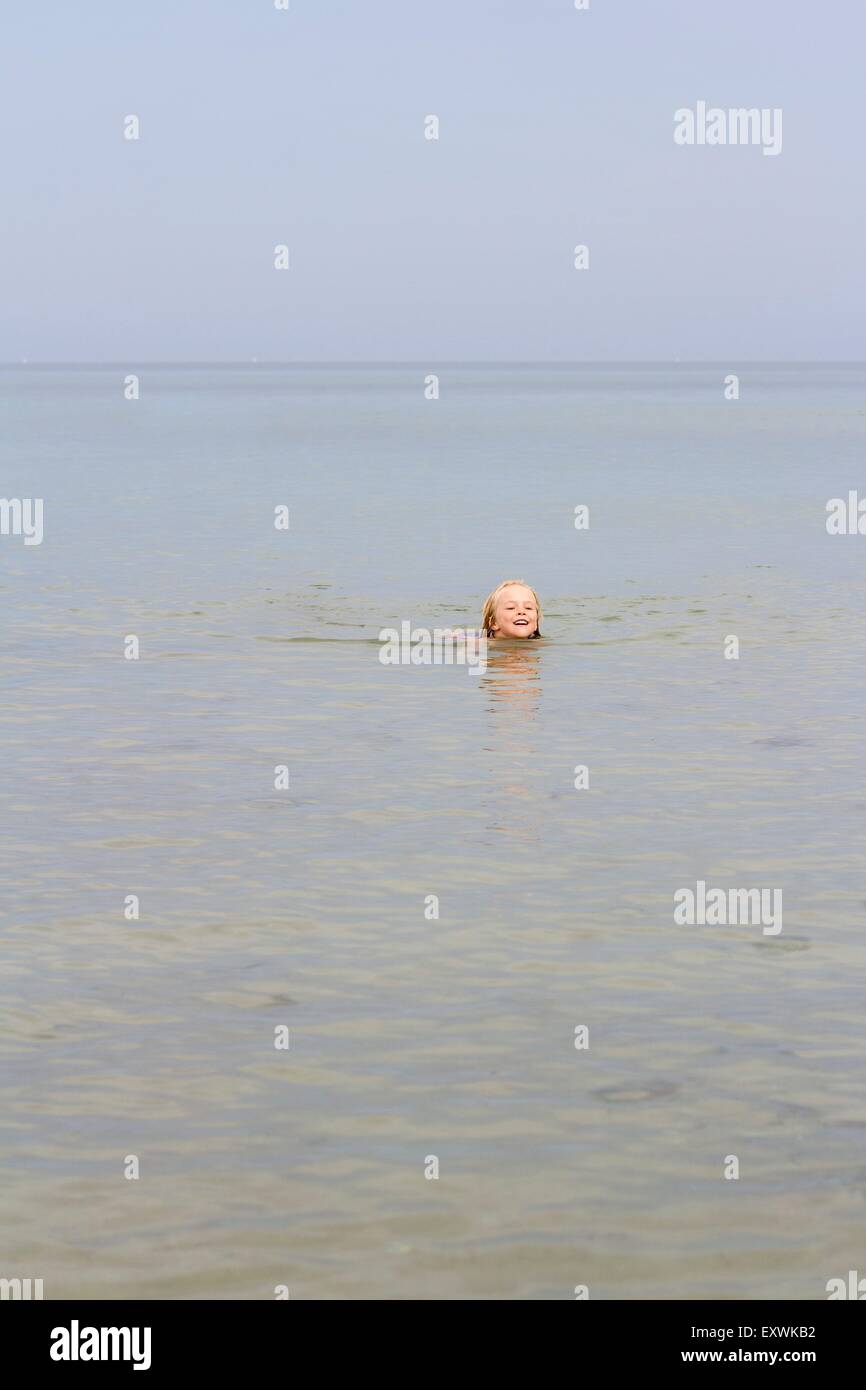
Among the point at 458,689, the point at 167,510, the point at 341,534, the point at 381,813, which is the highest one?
the point at 167,510

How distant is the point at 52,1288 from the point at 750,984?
4.05m

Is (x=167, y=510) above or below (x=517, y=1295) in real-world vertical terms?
above

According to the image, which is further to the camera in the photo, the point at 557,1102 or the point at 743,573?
the point at 743,573

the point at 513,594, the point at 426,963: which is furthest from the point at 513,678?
the point at 426,963

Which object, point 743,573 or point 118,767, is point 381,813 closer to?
point 118,767

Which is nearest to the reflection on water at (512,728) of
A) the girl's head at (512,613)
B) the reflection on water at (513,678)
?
the reflection on water at (513,678)

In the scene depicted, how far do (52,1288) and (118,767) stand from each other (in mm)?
8307

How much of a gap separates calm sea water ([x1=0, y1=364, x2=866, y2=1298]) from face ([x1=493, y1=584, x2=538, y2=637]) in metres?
0.28

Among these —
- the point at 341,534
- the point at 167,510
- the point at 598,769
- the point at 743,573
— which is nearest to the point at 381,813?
the point at 598,769

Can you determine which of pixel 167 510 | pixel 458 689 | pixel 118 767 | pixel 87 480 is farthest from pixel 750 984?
pixel 87 480

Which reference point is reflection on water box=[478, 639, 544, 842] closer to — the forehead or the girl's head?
the girl's head
